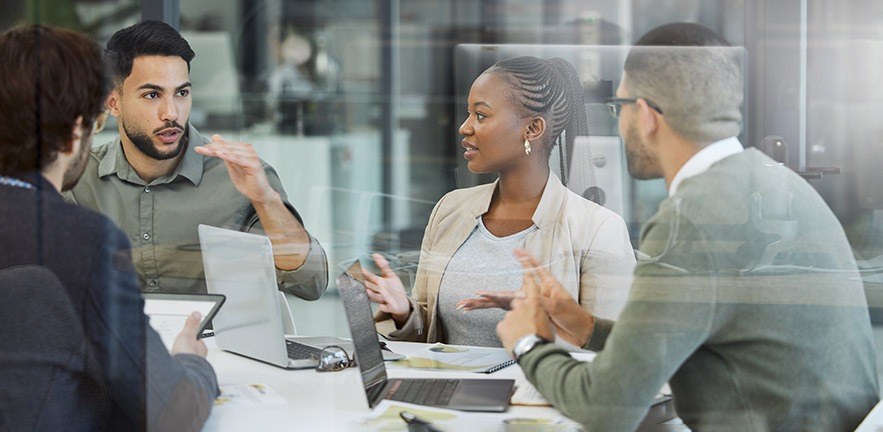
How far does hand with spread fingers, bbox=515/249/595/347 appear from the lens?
1.93 meters

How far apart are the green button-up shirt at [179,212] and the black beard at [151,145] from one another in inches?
0.8

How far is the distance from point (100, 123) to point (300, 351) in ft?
2.15

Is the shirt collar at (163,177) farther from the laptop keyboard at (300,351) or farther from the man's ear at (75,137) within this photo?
the laptop keyboard at (300,351)

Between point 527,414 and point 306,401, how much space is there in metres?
0.45

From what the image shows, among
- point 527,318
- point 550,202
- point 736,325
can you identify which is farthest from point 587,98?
point 736,325

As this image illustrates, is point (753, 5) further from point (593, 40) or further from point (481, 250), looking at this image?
point (481, 250)

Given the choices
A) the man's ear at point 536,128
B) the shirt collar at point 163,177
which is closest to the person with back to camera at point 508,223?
the man's ear at point 536,128

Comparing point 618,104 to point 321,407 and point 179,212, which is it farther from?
point 179,212

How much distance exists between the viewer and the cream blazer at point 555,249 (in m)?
2.05

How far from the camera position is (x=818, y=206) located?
1.97 m

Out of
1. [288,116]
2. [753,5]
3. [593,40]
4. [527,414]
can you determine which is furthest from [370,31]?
[527,414]

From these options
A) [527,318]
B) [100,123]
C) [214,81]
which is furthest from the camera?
[214,81]

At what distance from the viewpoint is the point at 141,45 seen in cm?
Result: 245

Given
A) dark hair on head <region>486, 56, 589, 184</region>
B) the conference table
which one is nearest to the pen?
the conference table
